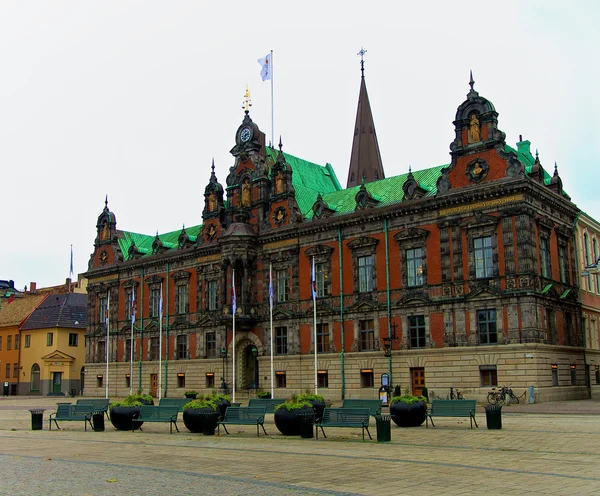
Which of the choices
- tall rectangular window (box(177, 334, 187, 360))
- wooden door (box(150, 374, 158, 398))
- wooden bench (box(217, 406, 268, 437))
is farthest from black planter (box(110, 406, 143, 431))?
wooden door (box(150, 374, 158, 398))

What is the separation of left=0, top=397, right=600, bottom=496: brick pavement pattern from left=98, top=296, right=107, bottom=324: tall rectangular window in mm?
48904

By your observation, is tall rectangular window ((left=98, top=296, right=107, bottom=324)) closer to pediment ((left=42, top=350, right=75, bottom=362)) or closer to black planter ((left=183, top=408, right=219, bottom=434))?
pediment ((left=42, top=350, right=75, bottom=362))

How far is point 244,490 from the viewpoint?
13805 millimetres

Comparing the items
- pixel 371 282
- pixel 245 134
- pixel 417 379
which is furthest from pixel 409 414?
pixel 245 134

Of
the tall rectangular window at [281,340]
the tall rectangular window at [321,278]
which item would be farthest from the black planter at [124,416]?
the tall rectangular window at [281,340]

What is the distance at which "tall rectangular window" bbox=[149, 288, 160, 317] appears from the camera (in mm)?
69250

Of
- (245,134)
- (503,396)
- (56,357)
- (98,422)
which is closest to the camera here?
(98,422)

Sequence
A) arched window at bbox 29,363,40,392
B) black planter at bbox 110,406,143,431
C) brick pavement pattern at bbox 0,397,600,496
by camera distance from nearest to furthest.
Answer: brick pavement pattern at bbox 0,397,600,496 → black planter at bbox 110,406,143,431 → arched window at bbox 29,363,40,392

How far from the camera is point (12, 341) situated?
288 feet

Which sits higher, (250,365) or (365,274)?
(365,274)

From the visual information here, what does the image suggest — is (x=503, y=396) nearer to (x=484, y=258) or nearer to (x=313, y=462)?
(x=484, y=258)

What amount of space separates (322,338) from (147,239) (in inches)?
1243

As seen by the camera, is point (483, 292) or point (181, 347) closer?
point (483, 292)

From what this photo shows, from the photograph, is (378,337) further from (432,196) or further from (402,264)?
(432,196)
